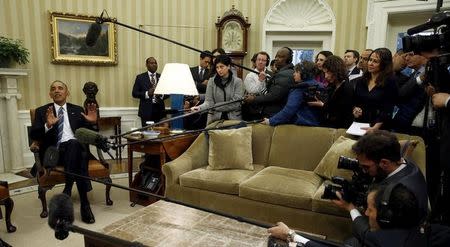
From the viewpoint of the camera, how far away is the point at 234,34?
189 inches

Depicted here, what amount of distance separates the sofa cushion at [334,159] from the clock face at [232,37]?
2.62 metres

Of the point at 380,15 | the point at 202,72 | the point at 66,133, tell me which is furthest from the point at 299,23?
the point at 66,133

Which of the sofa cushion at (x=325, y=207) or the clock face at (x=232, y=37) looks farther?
the clock face at (x=232, y=37)

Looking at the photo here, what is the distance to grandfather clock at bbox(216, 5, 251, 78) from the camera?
4691 millimetres

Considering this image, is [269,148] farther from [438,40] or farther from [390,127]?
[438,40]

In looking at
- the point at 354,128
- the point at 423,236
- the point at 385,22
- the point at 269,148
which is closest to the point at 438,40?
the point at 423,236

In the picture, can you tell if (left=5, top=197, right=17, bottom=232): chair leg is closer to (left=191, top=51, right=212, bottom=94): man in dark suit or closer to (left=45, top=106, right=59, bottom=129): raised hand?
(left=45, top=106, right=59, bottom=129): raised hand

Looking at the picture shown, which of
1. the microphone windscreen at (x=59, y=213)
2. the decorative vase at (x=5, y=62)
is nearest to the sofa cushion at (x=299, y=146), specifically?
the microphone windscreen at (x=59, y=213)

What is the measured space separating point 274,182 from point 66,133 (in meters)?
1.96

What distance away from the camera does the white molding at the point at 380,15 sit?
4031mm

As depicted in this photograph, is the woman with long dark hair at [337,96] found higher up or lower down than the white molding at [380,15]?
lower down

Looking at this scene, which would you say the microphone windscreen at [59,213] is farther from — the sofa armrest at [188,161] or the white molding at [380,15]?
the white molding at [380,15]

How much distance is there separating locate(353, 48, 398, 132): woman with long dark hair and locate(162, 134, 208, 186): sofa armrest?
1.38 m

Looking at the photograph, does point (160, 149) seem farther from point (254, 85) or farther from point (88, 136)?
point (88, 136)
